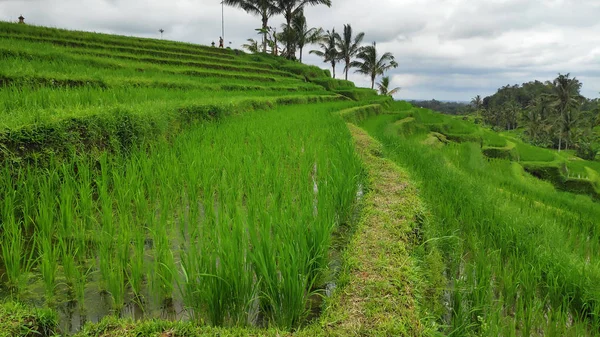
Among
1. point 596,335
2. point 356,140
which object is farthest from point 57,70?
point 596,335

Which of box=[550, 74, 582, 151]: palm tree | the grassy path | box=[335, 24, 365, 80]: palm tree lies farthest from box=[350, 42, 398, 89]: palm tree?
the grassy path

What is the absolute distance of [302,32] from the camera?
25.6 meters

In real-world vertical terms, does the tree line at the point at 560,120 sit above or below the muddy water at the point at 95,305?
above

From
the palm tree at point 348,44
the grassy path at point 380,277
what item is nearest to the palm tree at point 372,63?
the palm tree at point 348,44

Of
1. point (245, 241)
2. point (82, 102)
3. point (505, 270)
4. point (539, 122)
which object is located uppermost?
point (539, 122)

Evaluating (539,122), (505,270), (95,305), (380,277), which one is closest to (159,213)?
(95,305)

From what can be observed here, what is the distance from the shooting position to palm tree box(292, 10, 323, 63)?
2448 centimetres

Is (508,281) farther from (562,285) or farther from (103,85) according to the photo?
(103,85)

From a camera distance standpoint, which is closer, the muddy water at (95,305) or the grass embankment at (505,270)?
the muddy water at (95,305)

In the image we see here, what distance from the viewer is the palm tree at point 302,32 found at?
2448 centimetres

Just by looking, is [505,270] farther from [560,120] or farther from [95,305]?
[560,120]

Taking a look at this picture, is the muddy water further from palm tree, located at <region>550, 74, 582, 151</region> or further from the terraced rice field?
palm tree, located at <region>550, 74, 582, 151</region>

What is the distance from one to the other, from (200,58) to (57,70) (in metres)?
8.90

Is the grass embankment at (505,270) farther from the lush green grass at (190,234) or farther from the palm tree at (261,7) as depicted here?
the palm tree at (261,7)
